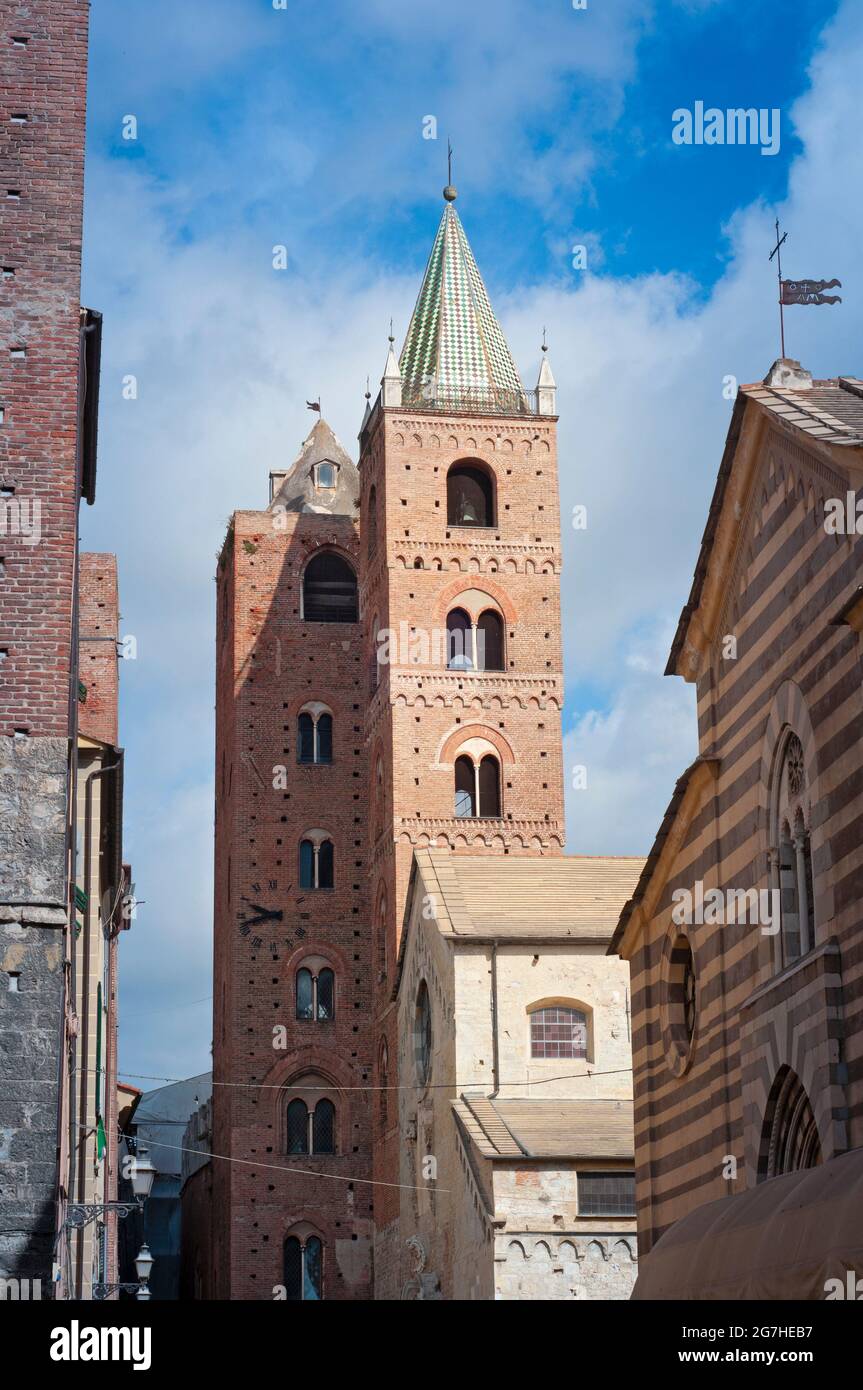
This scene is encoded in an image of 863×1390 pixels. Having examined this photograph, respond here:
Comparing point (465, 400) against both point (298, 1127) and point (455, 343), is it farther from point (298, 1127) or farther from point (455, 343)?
point (298, 1127)

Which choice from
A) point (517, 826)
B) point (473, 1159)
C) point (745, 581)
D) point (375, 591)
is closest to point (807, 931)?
point (745, 581)

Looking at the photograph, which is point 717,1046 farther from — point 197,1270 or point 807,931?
point 197,1270

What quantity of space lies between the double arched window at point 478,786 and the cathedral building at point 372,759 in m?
0.07

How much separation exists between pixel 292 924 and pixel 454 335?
52.5 ft

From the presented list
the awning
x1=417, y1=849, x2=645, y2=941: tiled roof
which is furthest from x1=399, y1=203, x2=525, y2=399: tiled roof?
the awning

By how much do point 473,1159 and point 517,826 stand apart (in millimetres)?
13399

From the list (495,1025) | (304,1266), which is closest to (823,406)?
(495,1025)

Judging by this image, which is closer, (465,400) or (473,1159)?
(473,1159)

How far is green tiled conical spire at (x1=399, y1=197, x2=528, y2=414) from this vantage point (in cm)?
5125

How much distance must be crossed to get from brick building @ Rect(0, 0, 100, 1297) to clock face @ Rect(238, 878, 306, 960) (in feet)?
111

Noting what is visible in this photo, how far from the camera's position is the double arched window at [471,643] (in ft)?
163

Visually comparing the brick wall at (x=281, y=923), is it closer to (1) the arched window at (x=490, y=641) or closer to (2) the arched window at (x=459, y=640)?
(2) the arched window at (x=459, y=640)

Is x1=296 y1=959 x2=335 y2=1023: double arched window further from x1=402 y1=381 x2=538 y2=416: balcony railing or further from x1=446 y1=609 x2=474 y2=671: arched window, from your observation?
x1=402 y1=381 x2=538 y2=416: balcony railing

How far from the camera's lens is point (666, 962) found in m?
21.7
